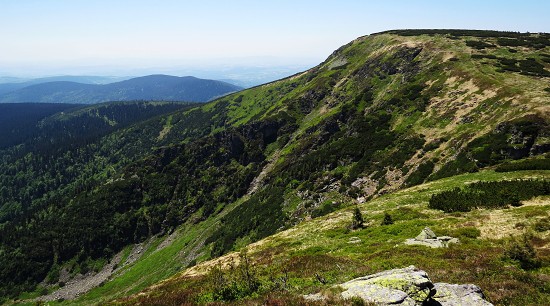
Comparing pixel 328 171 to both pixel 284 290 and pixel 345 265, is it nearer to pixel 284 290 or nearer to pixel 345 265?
pixel 345 265

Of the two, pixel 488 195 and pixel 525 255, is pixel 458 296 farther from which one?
pixel 488 195

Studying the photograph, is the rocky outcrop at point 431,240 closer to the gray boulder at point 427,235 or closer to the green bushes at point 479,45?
the gray boulder at point 427,235

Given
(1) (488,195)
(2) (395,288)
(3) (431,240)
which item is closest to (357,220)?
(3) (431,240)

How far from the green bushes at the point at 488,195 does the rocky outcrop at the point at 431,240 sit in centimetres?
1090

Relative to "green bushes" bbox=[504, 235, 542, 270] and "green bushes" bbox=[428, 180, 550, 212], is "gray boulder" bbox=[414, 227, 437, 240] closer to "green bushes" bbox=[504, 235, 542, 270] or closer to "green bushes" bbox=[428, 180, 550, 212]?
"green bushes" bbox=[504, 235, 542, 270]

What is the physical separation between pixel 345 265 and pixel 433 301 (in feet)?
33.6

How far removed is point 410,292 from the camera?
13484mm

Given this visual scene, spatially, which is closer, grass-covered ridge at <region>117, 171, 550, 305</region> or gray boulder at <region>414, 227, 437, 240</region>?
grass-covered ridge at <region>117, 171, 550, 305</region>

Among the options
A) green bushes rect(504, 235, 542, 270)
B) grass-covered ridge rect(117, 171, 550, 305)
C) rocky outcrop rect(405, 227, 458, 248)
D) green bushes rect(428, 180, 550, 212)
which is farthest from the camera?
green bushes rect(428, 180, 550, 212)

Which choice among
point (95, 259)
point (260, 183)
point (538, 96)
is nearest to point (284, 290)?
point (538, 96)

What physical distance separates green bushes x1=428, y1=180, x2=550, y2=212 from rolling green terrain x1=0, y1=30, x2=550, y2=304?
23cm

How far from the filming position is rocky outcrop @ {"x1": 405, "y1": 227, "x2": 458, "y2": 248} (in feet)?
86.9

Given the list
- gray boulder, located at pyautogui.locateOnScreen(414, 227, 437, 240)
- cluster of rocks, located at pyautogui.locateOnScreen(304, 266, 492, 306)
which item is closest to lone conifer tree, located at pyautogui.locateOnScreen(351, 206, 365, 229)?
gray boulder, located at pyautogui.locateOnScreen(414, 227, 437, 240)

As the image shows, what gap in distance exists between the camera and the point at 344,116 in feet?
379
